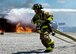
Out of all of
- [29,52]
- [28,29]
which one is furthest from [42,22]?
[28,29]

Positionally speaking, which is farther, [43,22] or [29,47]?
[29,47]

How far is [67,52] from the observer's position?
11.3m

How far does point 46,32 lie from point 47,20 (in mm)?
486

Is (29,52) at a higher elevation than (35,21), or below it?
below

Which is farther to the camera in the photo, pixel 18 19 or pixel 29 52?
pixel 18 19

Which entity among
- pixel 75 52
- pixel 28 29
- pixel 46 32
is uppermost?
pixel 46 32

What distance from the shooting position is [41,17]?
11383 millimetres

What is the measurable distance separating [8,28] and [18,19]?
255cm

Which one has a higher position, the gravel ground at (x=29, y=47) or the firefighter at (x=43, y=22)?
the firefighter at (x=43, y=22)

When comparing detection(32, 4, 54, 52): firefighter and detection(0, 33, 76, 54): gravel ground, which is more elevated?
detection(32, 4, 54, 52): firefighter

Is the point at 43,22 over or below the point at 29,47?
over

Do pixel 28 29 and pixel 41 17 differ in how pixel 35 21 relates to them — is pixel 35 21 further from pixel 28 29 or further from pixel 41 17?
pixel 28 29

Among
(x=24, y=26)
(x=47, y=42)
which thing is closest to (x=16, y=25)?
(x=24, y=26)

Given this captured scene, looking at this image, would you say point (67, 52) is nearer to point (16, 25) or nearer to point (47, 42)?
point (47, 42)
